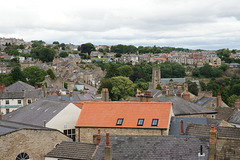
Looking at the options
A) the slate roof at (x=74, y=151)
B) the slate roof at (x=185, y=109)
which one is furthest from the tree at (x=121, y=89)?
the slate roof at (x=74, y=151)

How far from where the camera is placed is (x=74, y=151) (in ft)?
70.2

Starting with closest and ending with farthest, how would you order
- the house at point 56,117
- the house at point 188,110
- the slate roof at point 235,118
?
the house at point 56,117 → the house at point 188,110 → the slate roof at point 235,118

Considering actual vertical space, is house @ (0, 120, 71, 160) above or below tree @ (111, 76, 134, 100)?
above

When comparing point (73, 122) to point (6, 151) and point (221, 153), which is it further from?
point (221, 153)

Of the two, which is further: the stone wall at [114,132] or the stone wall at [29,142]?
the stone wall at [114,132]

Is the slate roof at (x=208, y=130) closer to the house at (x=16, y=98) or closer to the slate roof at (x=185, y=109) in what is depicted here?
the slate roof at (x=185, y=109)

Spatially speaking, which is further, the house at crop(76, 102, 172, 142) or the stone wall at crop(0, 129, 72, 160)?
the house at crop(76, 102, 172, 142)

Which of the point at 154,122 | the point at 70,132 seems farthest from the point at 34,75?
the point at 154,122

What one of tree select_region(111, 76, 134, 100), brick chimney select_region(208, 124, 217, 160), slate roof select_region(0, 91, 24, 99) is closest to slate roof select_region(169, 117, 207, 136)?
brick chimney select_region(208, 124, 217, 160)

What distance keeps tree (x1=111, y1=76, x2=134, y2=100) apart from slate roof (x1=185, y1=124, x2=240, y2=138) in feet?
182

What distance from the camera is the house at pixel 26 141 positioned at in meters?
23.6

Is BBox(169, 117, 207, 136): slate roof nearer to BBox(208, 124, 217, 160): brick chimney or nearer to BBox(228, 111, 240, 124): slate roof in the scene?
BBox(208, 124, 217, 160): brick chimney

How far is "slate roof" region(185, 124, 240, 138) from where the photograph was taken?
20578 millimetres

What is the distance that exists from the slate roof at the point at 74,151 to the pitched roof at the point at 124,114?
616cm
